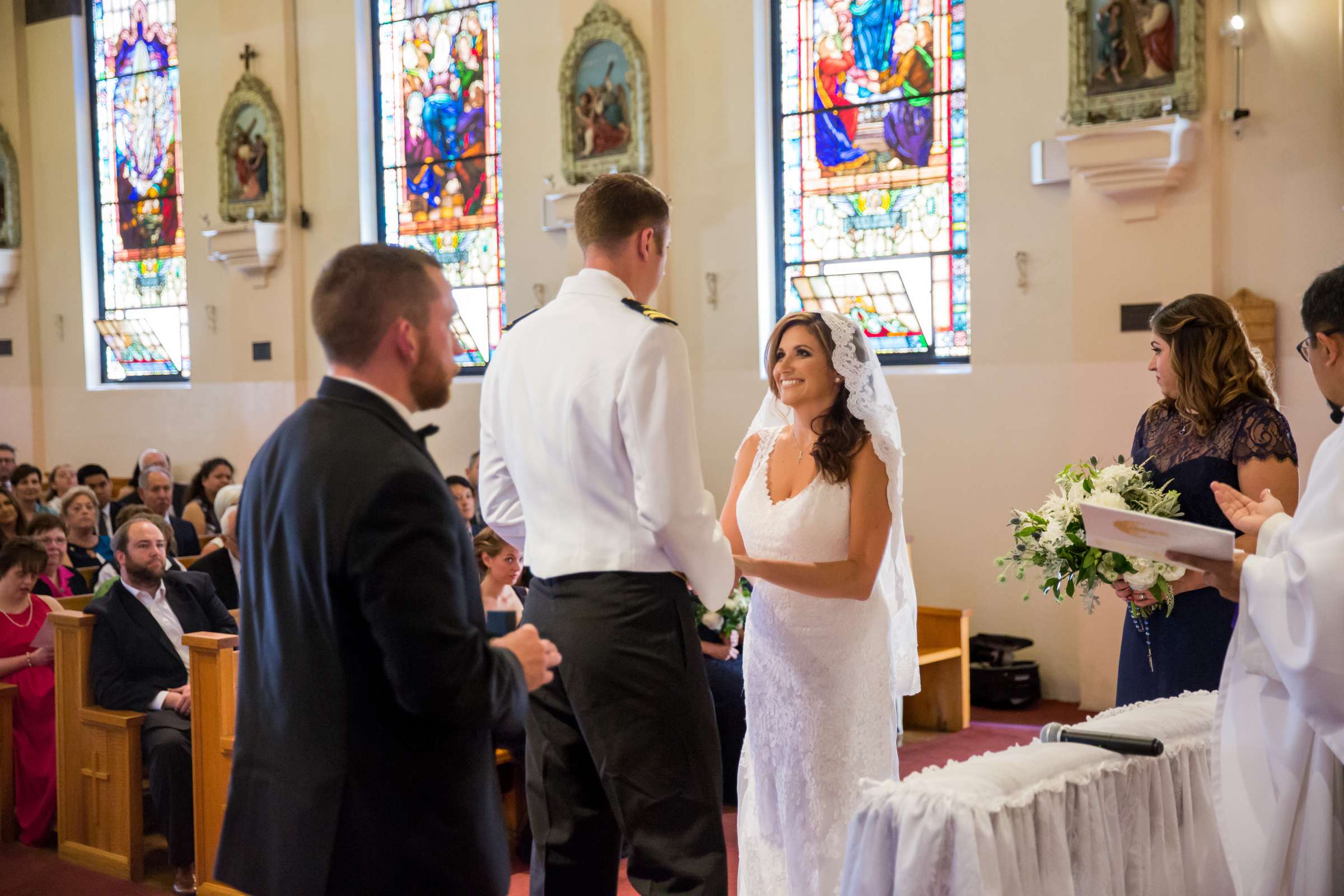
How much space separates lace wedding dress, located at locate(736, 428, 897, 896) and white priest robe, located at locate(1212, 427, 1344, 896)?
103 cm

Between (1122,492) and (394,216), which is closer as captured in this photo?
(1122,492)

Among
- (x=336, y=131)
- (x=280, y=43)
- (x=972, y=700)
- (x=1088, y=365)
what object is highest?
(x=280, y=43)

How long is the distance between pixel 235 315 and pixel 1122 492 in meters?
9.09

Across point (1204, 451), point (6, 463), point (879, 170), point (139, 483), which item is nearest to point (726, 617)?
point (1204, 451)

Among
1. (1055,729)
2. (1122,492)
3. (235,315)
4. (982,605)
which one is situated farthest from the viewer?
(235,315)

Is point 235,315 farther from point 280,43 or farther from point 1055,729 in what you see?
point 1055,729

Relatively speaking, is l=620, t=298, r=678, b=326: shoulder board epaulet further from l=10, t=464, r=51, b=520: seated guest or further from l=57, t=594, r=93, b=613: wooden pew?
l=10, t=464, r=51, b=520: seated guest

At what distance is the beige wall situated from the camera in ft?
21.3

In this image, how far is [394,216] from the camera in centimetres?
1034

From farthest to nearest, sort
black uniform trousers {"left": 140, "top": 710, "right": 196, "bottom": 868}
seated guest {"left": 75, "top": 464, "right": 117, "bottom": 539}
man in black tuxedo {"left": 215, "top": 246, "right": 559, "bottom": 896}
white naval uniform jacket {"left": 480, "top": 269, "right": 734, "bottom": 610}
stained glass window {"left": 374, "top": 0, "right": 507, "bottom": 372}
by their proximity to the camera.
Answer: seated guest {"left": 75, "top": 464, "right": 117, "bottom": 539}
stained glass window {"left": 374, "top": 0, "right": 507, "bottom": 372}
black uniform trousers {"left": 140, "top": 710, "right": 196, "bottom": 868}
white naval uniform jacket {"left": 480, "top": 269, "right": 734, "bottom": 610}
man in black tuxedo {"left": 215, "top": 246, "right": 559, "bottom": 896}

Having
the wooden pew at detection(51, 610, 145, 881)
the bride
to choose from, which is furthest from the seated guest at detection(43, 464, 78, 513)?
the bride

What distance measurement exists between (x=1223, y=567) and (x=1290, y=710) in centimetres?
27

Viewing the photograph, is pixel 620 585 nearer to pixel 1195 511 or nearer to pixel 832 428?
pixel 832 428

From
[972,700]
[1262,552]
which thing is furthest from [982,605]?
[1262,552]
